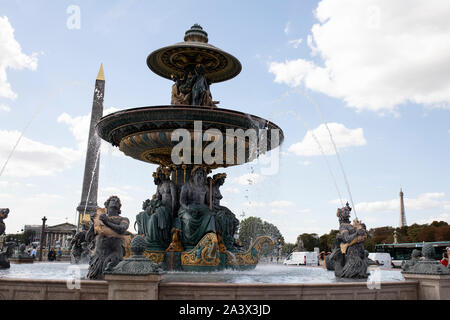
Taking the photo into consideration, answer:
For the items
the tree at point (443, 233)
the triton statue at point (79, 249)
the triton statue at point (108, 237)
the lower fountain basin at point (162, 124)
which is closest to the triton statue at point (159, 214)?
the lower fountain basin at point (162, 124)

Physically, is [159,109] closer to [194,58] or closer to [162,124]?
[162,124]

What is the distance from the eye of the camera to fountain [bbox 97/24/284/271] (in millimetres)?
10766

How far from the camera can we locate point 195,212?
37.8 ft

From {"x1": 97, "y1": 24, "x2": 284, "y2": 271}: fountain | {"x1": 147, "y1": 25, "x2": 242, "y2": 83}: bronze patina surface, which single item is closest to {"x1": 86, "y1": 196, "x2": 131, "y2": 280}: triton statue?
{"x1": 97, "y1": 24, "x2": 284, "y2": 271}: fountain

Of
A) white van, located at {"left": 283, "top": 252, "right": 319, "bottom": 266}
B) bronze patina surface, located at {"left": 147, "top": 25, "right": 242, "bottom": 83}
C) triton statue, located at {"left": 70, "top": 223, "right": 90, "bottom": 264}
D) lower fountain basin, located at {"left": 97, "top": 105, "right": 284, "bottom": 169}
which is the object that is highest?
bronze patina surface, located at {"left": 147, "top": 25, "right": 242, "bottom": 83}

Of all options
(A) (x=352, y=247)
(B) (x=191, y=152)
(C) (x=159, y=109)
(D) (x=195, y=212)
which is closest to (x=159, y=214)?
(D) (x=195, y=212)

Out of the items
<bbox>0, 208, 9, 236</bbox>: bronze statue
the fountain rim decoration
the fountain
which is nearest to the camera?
<bbox>0, 208, 9, 236</bbox>: bronze statue

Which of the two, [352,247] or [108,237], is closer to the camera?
[108,237]

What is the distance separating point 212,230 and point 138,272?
571 centimetres

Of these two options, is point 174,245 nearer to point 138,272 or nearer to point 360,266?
point 360,266

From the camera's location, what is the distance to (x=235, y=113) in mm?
10602

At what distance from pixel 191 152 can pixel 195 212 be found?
1701 millimetres

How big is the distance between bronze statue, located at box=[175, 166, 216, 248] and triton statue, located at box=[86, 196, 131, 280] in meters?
3.99

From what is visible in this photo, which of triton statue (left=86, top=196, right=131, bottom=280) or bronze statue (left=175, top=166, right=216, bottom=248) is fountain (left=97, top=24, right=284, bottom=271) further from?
triton statue (left=86, top=196, right=131, bottom=280)
